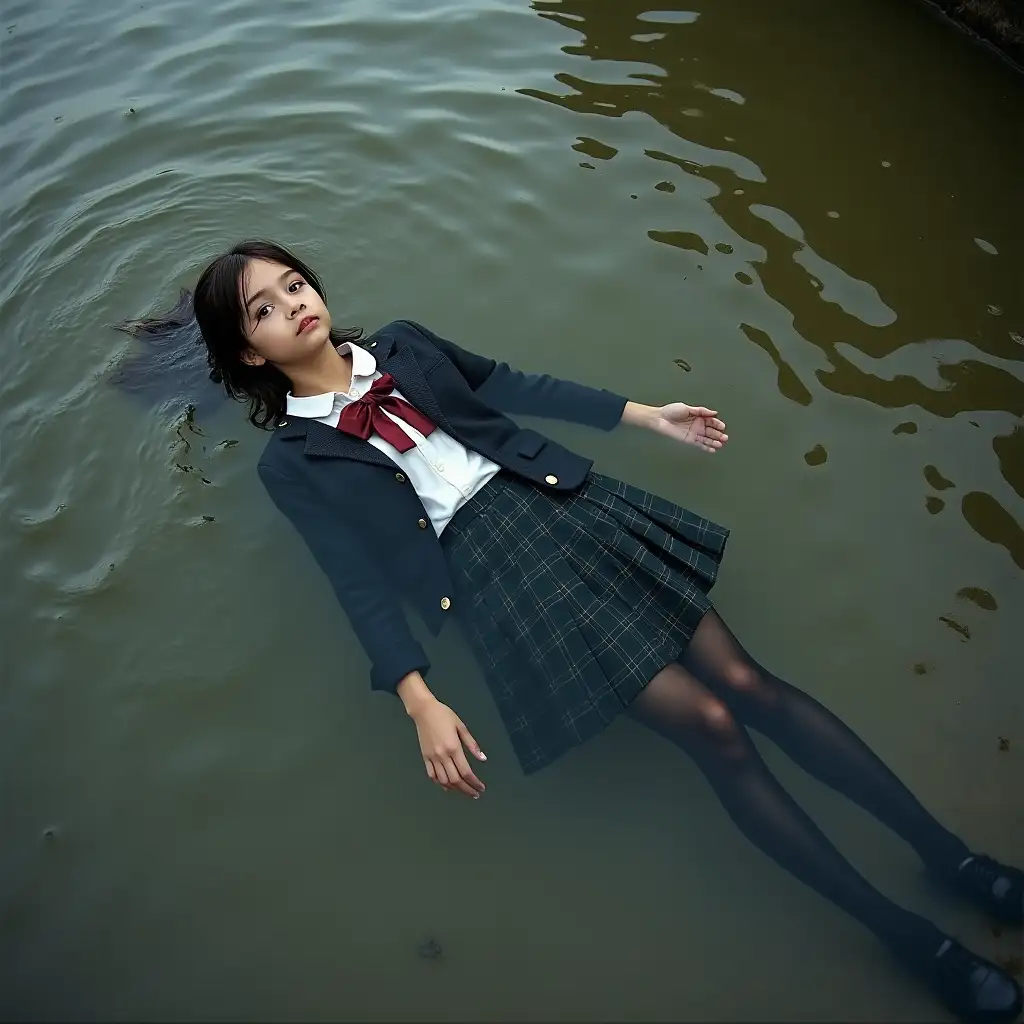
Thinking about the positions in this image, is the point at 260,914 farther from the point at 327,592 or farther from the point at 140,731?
the point at 327,592

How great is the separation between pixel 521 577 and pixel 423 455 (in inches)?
18.2

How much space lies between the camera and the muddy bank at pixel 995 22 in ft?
15.7

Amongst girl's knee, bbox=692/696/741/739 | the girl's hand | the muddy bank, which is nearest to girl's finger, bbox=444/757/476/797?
the girl's hand

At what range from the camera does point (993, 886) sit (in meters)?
2.37

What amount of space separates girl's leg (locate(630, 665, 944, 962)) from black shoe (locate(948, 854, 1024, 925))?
19cm

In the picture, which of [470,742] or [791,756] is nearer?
[470,742]

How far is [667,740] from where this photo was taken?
2.76 meters

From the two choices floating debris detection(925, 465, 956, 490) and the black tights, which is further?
floating debris detection(925, 465, 956, 490)

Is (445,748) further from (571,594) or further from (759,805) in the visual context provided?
(759,805)

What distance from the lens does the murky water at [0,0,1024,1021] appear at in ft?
8.18

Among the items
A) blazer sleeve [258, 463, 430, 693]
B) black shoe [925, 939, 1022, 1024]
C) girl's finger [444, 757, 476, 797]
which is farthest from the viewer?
blazer sleeve [258, 463, 430, 693]

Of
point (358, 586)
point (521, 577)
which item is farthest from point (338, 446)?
point (521, 577)

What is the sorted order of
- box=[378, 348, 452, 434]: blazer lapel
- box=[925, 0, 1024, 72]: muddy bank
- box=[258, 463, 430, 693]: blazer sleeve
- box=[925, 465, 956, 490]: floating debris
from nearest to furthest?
box=[258, 463, 430, 693]: blazer sleeve
box=[378, 348, 452, 434]: blazer lapel
box=[925, 465, 956, 490]: floating debris
box=[925, 0, 1024, 72]: muddy bank

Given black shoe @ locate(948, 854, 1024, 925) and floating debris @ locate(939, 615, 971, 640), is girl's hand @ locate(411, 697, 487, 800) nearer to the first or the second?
black shoe @ locate(948, 854, 1024, 925)
